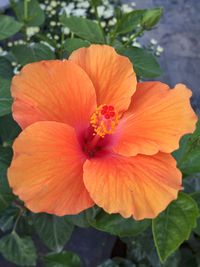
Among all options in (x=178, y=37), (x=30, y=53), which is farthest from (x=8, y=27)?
(x=178, y=37)

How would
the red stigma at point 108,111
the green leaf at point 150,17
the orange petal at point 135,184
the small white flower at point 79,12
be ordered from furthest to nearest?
the small white flower at point 79,12 → the green leaf at point 150,17 → the red stigma at point 108,111 → the orange petal at point 135,184

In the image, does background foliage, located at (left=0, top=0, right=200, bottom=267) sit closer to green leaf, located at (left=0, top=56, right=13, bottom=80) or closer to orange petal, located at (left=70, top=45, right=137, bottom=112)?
green leaf, located at (left=0, top=56, right=13, bottom=80)

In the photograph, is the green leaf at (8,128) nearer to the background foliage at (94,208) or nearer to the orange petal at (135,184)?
the background foliage at (94,208)

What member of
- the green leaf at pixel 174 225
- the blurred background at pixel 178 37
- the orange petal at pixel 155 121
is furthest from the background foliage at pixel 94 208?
the blurred background at pixel 178 37

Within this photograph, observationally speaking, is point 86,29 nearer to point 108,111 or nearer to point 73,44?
point 73,44

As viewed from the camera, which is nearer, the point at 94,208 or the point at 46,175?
the point at 46,175

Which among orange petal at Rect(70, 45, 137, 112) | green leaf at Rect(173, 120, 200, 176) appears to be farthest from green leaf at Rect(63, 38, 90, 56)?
green leaf at Rect(173, 120, 200, 176)

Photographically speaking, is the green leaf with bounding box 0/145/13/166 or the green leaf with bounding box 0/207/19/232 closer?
the green leaf with bounding box 0/145/13/166
